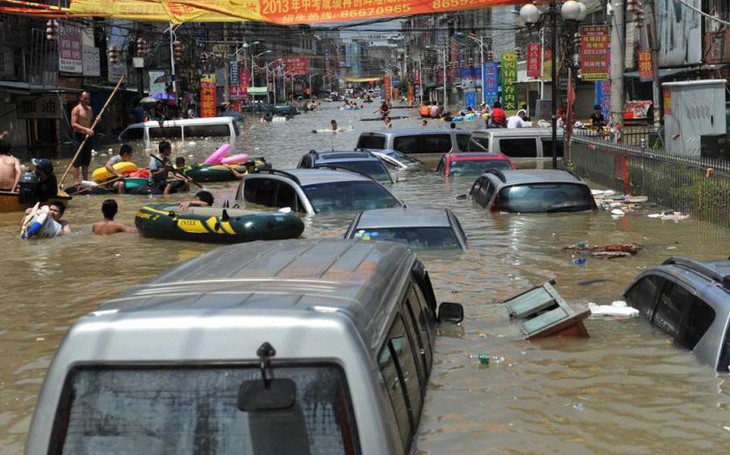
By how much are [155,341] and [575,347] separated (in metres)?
5.40

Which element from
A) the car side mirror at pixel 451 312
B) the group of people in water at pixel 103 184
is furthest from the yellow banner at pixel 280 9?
the car side mirror at pixel 451 312

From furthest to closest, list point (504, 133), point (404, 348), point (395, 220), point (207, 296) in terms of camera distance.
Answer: point (504, 133), point (395, 220), point (404, 348), point (207, 296)

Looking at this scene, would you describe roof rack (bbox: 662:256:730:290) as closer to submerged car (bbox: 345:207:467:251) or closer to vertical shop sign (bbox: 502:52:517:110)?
submerged car (bbox: 345:207:467:251)

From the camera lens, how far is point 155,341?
3379 millimetres

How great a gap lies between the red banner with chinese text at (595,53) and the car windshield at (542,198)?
24802 millimetres

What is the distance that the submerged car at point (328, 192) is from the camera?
643 inches

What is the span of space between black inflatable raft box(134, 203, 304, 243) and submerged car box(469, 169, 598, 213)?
3.37m

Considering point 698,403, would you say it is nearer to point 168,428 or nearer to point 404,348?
point 404,348

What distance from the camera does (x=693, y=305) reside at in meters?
6.97

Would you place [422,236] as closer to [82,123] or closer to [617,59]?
[82,123]

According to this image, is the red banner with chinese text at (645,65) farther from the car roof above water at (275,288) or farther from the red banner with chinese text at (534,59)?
the car roof above water at (275,288)

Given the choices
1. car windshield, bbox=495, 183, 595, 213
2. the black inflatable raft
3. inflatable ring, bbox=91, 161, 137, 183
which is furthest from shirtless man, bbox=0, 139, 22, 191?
car windshield, bbox=495, 183, 595, 213

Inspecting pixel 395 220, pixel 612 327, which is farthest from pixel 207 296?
pixel 395 220

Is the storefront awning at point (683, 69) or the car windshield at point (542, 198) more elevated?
the storefront awning at point (683, 69)
